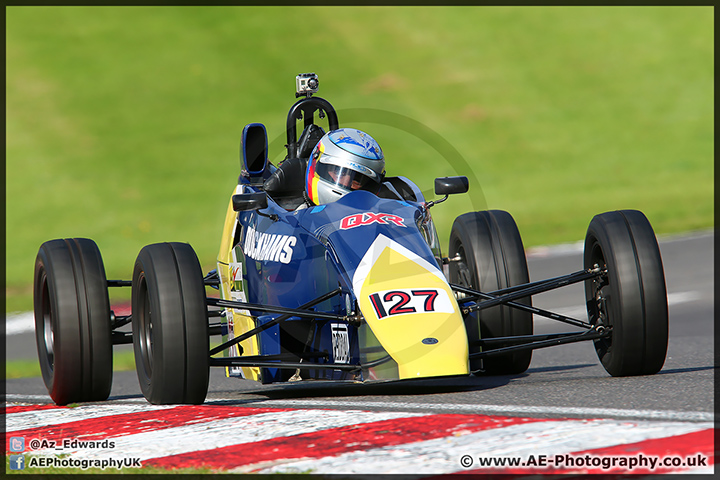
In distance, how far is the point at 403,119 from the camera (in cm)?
636

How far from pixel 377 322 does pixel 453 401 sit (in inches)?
24.6

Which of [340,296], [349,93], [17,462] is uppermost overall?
[349,93]

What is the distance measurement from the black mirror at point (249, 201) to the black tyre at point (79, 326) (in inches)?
41.5

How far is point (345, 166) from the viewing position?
681 centimetres

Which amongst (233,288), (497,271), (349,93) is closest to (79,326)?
(233,288)

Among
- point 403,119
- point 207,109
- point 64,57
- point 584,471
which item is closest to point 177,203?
point 207,109

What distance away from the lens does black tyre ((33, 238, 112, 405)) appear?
674 cm

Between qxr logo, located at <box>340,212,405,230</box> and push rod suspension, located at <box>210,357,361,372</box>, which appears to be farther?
qxr logo, located at <box>340,212,405,230</box>

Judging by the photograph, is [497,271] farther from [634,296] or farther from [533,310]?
[634,296]

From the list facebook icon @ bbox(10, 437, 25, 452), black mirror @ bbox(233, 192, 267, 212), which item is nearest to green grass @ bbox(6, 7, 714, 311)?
black mirror @ bbox(233, 192, 267, 212)

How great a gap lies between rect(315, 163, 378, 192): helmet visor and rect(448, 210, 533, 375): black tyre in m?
1.17

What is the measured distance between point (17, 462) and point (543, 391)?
2.95 metres

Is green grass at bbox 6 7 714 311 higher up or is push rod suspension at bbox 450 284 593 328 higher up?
green grass at bbox 6 7 714 311

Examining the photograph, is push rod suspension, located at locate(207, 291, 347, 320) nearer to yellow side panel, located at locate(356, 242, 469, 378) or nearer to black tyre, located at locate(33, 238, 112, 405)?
yellow side panel, located at locate(356, 242, 469, 378)
